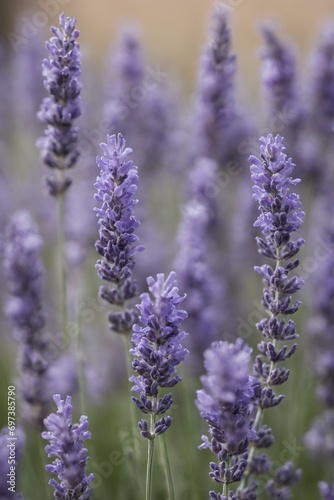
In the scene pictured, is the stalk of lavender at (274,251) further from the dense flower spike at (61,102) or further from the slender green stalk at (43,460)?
the slender green stalk at (43,460)

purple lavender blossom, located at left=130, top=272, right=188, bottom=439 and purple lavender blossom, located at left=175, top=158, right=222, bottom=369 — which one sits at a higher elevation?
purple lavender blossom, located at left=175, top=158, right=222, bottom=369

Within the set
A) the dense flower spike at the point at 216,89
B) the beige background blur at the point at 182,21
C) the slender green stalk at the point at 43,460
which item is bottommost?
the slender green stalk at the point at 43,460

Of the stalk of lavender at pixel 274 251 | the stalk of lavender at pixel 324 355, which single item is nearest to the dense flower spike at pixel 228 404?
the stalk of lavender at pixel 274 251

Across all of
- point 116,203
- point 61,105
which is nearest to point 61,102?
point 61,105

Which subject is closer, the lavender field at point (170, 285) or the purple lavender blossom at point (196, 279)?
the lavender field at point (170, 285)

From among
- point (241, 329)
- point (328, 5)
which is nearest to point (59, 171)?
point (241, 329)

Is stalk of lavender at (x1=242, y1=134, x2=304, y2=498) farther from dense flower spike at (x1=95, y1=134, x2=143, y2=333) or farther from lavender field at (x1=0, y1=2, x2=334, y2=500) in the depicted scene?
dense flower spike at (x1=95, y1=134, x2=143, y2=333)

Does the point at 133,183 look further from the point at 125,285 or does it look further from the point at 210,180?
the point at 210,180

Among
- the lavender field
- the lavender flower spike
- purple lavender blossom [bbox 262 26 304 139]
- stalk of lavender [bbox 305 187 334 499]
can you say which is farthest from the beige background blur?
the lavender flower spike
